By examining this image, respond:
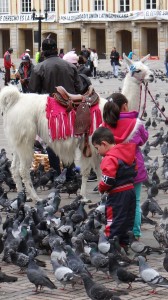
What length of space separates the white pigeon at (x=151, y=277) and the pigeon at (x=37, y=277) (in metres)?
0.79

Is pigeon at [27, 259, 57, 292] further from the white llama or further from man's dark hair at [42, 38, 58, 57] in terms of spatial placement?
man's dark hair at [42, 38, 58, 57]

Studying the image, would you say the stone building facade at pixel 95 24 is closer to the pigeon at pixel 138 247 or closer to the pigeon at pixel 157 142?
the pigeon at pixel 157 142

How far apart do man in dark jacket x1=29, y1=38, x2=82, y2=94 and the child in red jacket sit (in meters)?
4.21

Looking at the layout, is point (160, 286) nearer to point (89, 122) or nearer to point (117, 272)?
point (117, 272)

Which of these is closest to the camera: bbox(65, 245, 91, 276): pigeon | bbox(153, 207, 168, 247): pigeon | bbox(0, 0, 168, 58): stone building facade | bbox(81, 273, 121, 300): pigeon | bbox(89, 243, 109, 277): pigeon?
bbox(81, 273, 121, 300): pigeon

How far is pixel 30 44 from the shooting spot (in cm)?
7988

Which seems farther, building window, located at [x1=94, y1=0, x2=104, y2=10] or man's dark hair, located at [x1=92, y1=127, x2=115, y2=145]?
building window, located at [x1=94, y1=0, x2=104, y2=10]

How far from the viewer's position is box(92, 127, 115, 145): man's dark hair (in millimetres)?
9875

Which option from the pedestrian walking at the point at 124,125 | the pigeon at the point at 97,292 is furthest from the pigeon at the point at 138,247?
the pigeon at the point at 97,292

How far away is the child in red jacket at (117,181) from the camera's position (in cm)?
993

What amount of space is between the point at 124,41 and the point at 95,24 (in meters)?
2.66

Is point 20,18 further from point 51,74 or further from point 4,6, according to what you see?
point 51,74

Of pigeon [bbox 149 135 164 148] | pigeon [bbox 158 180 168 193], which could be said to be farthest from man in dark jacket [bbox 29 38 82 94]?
pigeon [bbox 149 135 164 148]

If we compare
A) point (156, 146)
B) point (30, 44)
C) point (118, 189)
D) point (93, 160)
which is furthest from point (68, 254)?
point (30, 44)
